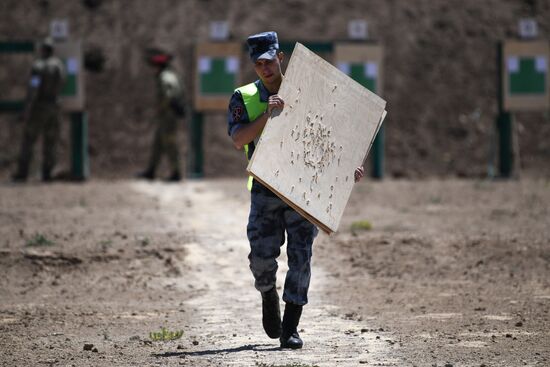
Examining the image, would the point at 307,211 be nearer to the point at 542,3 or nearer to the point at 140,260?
the point at 140,260

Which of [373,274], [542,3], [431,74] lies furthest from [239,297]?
[542,3]

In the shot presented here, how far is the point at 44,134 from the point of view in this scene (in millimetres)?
21375

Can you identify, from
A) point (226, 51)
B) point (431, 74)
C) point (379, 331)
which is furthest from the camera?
point (431, 74)

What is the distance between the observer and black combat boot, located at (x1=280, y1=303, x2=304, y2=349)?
306 inches

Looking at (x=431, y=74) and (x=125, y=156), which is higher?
(x=431, y=74)

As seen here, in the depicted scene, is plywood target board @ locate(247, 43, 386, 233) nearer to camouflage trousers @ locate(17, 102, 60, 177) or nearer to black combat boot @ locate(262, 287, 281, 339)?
black combat boot @ locate(262, 287, 281, 339)

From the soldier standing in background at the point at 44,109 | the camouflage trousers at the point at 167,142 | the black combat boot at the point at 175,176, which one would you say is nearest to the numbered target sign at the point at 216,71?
the camouflage trousers at the point at 167,142

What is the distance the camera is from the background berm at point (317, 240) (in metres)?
8.14

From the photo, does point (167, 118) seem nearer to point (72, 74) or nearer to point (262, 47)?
point (72, 74)

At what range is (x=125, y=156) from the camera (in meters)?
24.4

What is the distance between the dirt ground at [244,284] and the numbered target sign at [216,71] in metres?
4.21

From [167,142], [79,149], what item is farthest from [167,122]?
[79,149]

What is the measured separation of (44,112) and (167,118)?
213 centimetres

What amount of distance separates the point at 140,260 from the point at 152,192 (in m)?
6.60
